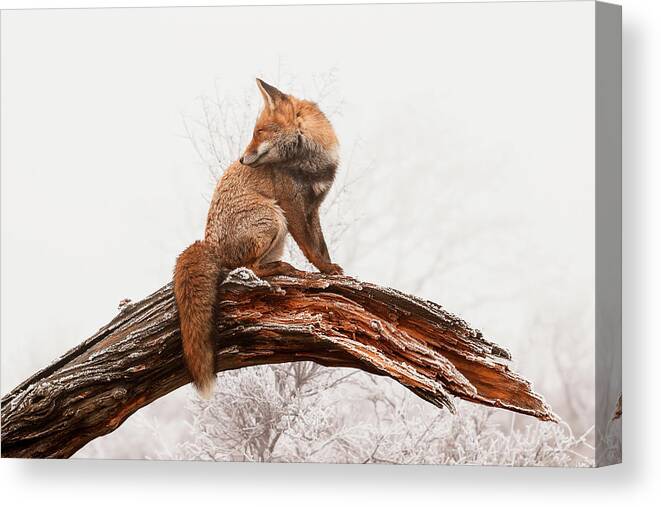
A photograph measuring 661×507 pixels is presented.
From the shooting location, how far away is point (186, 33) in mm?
5789

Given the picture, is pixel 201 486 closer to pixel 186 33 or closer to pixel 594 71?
pixel 186 33

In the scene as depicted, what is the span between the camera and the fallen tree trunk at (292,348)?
18.0 ft

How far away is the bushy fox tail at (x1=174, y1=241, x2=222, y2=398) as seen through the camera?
559cm

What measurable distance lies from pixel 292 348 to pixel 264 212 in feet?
1.98

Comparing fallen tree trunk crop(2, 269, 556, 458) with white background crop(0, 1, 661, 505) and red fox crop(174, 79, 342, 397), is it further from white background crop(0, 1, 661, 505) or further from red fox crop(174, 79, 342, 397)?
white background crop(0, 1, 661, 505)

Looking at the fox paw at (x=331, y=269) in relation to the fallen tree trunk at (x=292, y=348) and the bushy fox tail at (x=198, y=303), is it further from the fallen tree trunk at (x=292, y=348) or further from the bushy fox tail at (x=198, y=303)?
the bushy fox tail at (x=198, y=303)

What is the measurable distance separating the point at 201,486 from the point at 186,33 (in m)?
2.07

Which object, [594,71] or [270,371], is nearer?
[594,71]

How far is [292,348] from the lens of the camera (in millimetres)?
5594

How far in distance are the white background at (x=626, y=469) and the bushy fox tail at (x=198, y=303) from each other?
56 cm

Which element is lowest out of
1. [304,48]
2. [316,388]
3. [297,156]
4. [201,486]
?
[201,486]

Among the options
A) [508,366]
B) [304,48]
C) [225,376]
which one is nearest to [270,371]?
[225,376]

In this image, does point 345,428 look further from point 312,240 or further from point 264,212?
point 264,212

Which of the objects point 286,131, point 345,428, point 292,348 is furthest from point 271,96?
point 345,428
